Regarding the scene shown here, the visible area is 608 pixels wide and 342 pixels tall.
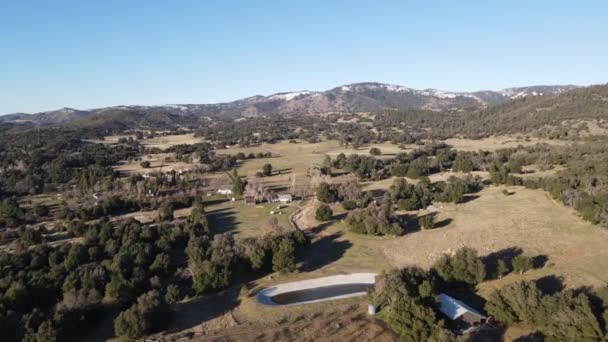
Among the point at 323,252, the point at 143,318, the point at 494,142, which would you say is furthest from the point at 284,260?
the point at 494,142

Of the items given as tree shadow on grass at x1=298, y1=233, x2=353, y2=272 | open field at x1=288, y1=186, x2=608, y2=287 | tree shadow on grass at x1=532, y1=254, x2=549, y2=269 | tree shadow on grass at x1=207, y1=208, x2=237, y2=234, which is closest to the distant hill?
open field at x1=288, y1=186, x2=608, y2=287

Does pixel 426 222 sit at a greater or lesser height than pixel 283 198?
greater

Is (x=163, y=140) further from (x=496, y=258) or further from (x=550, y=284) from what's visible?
(x=550, y=284)

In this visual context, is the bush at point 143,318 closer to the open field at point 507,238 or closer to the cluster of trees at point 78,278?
the cluster of trees at point 78,278

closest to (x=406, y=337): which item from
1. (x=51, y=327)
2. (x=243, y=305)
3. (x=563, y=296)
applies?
(x=563, y=296)

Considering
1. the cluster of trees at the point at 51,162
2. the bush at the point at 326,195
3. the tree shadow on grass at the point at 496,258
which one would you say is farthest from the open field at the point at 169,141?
the tree shadow on grass at the point at 496,258

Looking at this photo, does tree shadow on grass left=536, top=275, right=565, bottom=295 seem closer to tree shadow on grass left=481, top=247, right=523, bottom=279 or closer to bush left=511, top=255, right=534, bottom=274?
bush left=511, top=255, right=534, bottom=274
